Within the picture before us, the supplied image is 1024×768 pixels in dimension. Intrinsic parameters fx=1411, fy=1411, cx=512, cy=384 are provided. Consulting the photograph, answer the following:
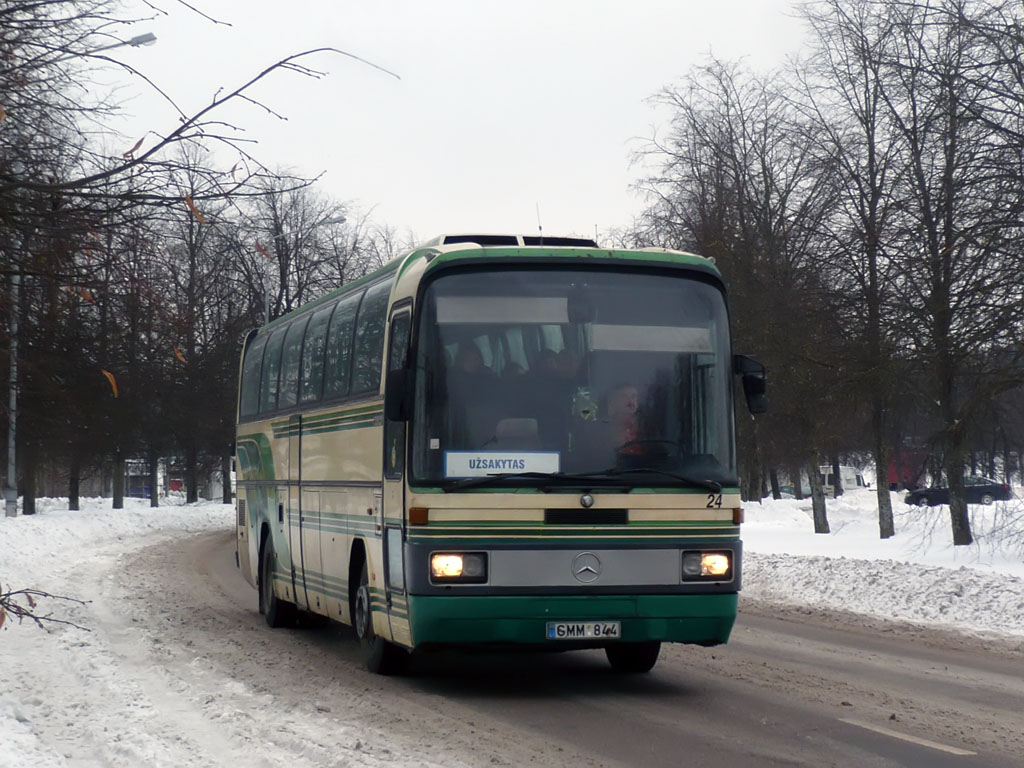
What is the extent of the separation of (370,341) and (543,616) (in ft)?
10.7

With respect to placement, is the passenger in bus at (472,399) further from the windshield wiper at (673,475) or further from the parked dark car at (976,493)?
the parked dark car at (976,493)

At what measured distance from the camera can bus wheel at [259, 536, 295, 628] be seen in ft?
53.4

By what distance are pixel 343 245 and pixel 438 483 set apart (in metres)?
54.0

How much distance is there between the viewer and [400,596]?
10.7m

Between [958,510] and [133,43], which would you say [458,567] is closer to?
[133,43]

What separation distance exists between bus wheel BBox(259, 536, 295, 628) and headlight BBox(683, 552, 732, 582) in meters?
6.63

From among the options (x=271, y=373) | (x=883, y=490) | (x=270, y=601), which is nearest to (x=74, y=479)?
(x=883, y=490)

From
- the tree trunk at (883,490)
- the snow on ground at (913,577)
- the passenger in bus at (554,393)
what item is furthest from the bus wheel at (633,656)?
the tree trunk at (883,490)

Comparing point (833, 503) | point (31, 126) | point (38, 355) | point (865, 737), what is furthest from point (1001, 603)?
point (833, 503)

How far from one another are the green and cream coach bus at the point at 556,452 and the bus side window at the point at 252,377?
7.07m

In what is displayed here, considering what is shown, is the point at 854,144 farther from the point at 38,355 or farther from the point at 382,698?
the point at 382,698

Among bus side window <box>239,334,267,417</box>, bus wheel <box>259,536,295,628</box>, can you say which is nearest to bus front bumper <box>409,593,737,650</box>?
bus wheel <box>259,536,295,628</box>

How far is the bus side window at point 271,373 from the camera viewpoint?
16875mm

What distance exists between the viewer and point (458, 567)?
1030 centimetres
